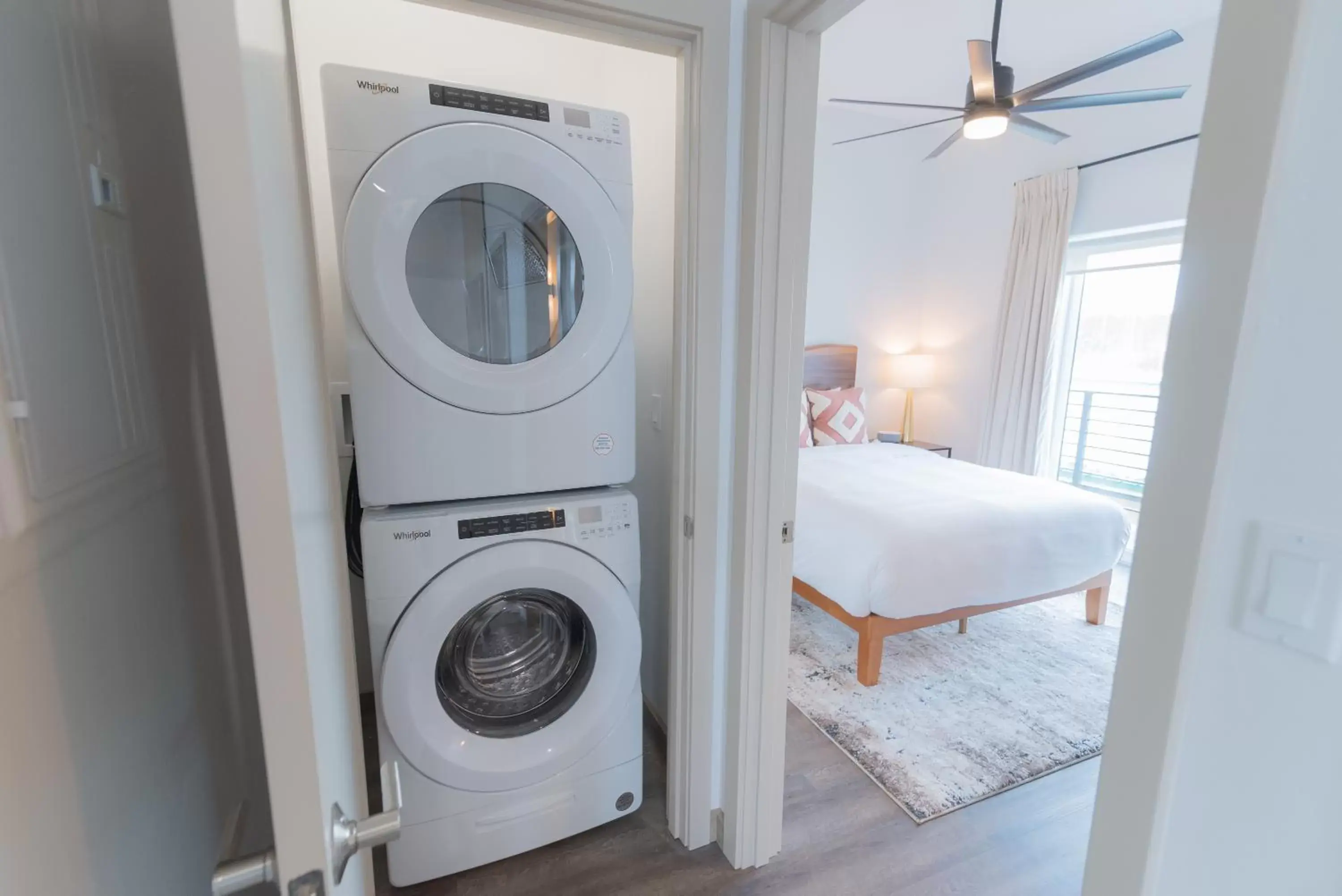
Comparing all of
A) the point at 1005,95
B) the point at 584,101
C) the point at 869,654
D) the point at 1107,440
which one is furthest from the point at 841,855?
the point at 1107,440

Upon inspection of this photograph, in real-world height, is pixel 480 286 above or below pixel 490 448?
above

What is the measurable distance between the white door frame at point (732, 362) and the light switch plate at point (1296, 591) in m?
0.85

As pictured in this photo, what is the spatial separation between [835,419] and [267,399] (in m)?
4.11

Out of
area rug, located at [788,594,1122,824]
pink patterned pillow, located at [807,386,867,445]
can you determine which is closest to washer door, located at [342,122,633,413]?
area rug, located at [788,594,1122,824]

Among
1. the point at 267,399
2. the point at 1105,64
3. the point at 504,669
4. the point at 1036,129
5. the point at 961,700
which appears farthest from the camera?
the point at 1036,129

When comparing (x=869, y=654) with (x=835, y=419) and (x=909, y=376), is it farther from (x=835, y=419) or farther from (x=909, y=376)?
(x=909, y=376)

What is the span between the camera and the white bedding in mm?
2207

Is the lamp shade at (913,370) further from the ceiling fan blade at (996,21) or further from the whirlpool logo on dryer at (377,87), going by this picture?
the whirlpool logo on dryer at (377,87)

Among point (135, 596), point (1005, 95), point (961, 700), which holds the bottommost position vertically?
point (961, 700)

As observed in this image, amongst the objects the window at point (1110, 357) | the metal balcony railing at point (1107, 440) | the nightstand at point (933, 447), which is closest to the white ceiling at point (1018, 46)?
the window at point (1110, 357)

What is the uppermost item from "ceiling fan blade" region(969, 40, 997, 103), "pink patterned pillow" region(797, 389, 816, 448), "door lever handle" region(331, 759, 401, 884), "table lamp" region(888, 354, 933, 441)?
"ceiling fan blade" region(969, 40, 997, 103)

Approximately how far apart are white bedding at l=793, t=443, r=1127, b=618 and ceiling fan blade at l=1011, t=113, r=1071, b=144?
169 cm

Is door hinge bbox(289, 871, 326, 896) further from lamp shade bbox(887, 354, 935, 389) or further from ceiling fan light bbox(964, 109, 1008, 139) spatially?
lamp shade bbox(887, 354, 935, 389)

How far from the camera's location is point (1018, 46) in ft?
10.6
